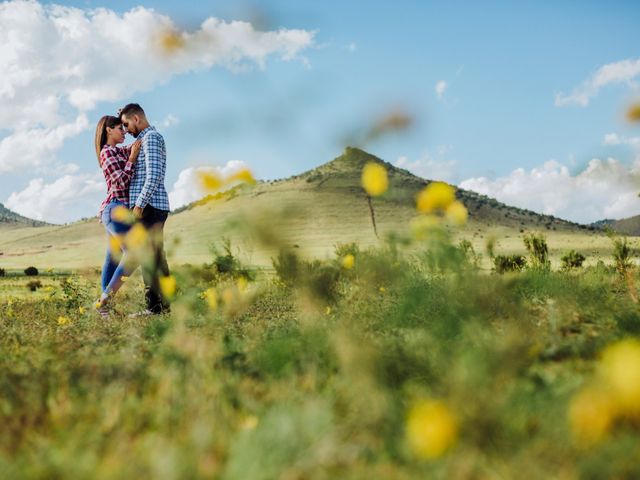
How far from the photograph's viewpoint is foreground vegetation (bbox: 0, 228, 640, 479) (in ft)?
5.46

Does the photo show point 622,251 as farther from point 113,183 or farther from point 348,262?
point 113,183

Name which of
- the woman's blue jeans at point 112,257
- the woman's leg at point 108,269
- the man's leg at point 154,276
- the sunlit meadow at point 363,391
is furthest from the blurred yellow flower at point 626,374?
the woman's leg at point 108,269

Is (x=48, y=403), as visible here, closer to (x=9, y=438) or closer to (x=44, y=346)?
(x=9, y=438)

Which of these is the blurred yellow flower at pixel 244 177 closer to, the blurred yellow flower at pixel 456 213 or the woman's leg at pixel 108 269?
the blurred yellow flower at pixel 456 213

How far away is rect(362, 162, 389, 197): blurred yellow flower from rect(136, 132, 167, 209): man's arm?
4.13 m

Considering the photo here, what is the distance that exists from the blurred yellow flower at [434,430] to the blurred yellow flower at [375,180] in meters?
0.96

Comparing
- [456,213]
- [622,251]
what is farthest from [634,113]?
[622,251]

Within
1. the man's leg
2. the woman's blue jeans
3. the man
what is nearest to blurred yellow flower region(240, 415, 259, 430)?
the man's leg

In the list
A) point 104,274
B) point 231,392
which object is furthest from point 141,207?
point 231,392

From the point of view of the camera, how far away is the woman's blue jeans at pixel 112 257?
19.7ft

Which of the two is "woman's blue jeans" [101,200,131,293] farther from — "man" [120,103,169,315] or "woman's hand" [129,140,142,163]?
"woman's hand" [129,140,142,163]

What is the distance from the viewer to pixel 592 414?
1624mm

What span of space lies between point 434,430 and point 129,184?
5.57 m

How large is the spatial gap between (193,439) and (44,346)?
238 cm
